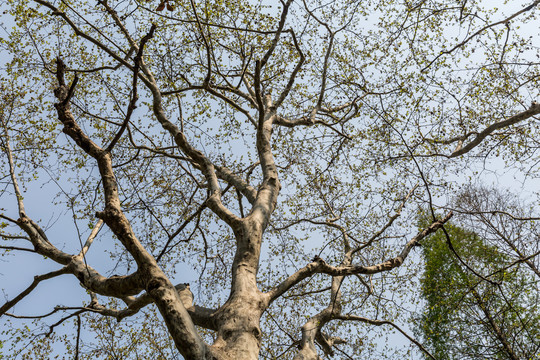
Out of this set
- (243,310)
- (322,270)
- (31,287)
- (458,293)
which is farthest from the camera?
(458,293)

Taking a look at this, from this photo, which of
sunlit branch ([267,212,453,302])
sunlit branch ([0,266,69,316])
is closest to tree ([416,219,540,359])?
sunlit branch ([267,212,453,302])

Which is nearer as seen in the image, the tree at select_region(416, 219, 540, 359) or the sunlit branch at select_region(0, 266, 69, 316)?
the sunlit branch at select_region(0, 266, 69, 316)

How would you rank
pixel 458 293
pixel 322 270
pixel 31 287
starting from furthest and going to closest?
pixel 458 293 → pixel 31 287 → pixel 322 270

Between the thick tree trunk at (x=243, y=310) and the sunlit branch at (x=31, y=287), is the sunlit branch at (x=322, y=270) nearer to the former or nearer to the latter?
the thick tree trunk at (x=243, y=310)

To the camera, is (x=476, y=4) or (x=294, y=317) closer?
(x=476, y=4)

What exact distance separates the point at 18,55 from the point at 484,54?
9044 millimetres

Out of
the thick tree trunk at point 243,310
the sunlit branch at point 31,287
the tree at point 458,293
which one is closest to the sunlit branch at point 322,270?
the thick tree trunk at point 243,310

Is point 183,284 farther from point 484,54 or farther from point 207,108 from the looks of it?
point 484,54

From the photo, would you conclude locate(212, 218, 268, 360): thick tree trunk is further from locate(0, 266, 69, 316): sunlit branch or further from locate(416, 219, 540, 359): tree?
locate(416, 219, 540, 359): tree

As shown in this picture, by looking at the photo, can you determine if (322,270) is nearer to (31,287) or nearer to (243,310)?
(243,310)

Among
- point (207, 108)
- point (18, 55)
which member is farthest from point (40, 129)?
point (207, 108)

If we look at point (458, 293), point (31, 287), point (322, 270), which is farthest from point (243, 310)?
point (458, 293)

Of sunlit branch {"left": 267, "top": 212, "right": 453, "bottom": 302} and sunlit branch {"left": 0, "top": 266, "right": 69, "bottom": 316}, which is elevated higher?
sunlit branch {"left": 0, "top": 266, "right": 69, "bottom": 316}

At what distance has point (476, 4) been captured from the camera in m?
7.50
